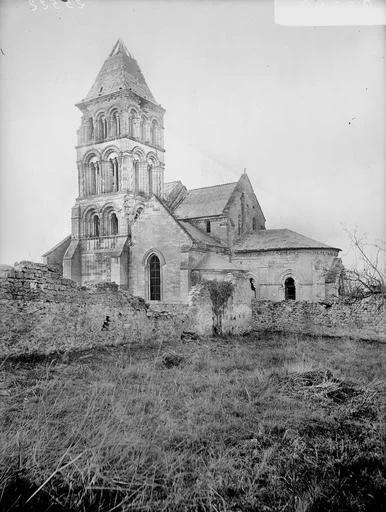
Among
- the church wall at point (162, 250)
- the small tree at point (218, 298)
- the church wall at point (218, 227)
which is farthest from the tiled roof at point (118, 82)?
the small tree at point (218, 298)

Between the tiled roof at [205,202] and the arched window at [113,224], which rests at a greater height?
the tiled roof at [205,202]

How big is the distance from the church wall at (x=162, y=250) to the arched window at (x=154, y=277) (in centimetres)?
32

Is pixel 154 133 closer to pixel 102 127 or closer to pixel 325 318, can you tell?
pixel 102 127

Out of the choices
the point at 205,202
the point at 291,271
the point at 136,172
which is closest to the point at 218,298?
the point at 291,271

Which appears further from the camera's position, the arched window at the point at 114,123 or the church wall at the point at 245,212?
the arched window at the point at 114,123

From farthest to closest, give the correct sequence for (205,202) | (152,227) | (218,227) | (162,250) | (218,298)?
(205,202), (218,227), (152,227), (162,250), (218,298)

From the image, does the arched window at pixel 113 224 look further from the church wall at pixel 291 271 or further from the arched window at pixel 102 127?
the church wall at pixel 291 271

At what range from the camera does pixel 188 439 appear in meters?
4.02

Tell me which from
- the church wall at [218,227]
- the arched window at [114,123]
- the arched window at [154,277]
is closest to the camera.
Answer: the arched window at [154,277]

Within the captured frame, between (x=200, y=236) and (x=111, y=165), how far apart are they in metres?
11.3

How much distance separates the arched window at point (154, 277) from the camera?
2284 centimetres

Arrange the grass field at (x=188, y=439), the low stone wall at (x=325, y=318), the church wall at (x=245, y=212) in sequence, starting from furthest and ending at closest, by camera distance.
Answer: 1. the church wall at (x=245, y=212)
2. the low stone wall at (x=325, y=318)
3. the grass field at (x=188, y=439)

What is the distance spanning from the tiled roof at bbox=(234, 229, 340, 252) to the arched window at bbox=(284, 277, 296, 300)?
2009mm

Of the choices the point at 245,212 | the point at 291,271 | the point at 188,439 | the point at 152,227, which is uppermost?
the point at 245,212
